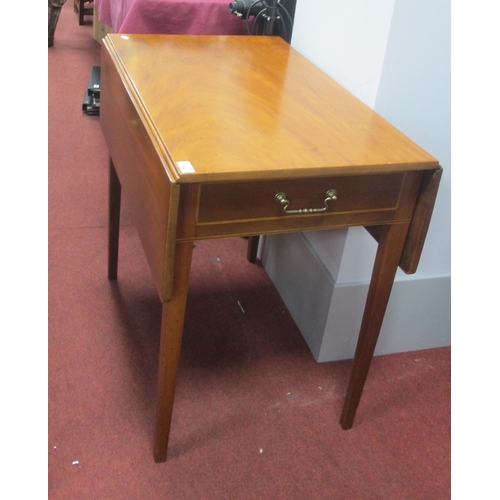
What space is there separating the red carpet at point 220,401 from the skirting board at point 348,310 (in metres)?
0.04

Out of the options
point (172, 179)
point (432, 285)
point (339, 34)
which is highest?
point (339, 34)

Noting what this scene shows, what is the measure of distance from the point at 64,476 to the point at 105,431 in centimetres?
14

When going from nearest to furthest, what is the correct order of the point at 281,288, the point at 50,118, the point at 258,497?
the point at 258,497 < the point at 281,288 < the point at 50,118

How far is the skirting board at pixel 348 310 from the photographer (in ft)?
5.12

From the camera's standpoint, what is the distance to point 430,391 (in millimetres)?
1585

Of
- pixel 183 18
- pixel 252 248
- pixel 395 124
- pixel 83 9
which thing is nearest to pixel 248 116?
pixel 395 124

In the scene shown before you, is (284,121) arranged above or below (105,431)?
above

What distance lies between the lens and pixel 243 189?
0.98 m

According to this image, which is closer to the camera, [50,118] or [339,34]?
[339,34]

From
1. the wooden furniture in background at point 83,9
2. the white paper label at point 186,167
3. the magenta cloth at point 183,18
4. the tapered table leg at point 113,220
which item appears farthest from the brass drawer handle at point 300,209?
the wooden furniture in background at point 83,9

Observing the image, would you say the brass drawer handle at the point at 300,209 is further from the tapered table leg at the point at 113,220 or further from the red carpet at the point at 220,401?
the tapered table leg at the point at 113,220

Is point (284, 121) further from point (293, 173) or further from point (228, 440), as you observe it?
point (228, 440)

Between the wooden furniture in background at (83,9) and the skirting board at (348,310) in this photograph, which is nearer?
the skirting board at (348,310)

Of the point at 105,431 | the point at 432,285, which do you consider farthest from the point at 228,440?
the point at 432,285
